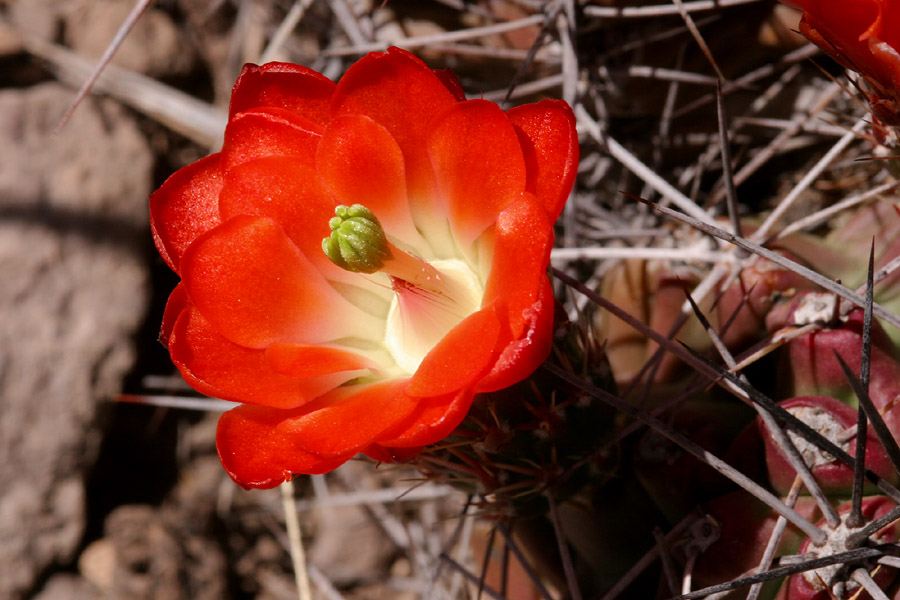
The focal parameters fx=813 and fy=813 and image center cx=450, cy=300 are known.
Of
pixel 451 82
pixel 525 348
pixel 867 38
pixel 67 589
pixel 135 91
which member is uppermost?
pixel 867 38

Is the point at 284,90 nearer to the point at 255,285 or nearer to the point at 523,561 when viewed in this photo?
the point at 255,285

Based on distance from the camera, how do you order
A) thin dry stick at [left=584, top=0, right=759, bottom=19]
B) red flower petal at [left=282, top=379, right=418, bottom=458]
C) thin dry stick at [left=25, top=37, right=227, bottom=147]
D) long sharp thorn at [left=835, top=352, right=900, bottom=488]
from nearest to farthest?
long sharp thorn at [left=835, top=352, right=900, bottom=488] → red flower petal at [left=282, top=379, right=418, bottom=458] → thin dry stick at [left=584, top=0, right=759, bottom=19] → thin dry stick at [left=25, top=37, right=227, bottom=147]

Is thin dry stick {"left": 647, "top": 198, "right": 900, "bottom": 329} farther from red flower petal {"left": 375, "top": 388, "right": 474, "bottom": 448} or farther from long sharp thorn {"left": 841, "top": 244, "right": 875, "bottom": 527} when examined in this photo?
red flower petal {"left": 375, "top": 388, "right": 474, "bottom": 448}

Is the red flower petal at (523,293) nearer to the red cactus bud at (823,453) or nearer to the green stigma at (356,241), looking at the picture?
the green stigma at (356,241)

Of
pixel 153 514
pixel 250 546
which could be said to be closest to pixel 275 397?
pixel 153 514

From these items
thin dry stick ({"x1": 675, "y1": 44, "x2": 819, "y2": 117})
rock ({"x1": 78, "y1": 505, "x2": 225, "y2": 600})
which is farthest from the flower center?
rock ({"x1": 78, "y1": 505, "x2": 225, "y2": 600})

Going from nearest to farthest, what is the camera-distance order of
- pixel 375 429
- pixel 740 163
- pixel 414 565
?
1. pixel 375 429
2. pixel 740 163
3. pixel 414 565

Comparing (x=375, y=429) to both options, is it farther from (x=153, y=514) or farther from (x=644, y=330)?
(x=153, y=514)

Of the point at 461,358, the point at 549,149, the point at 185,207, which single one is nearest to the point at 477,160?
the point at 549,149
